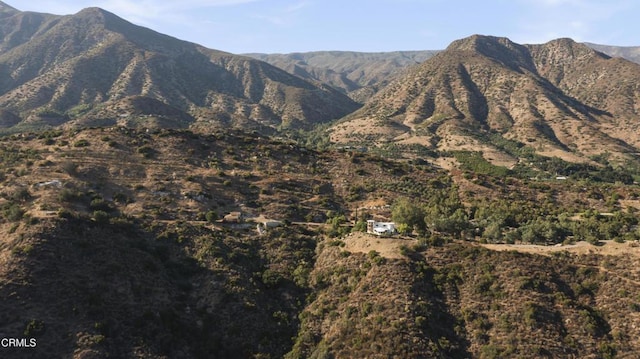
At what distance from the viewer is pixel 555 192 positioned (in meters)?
82.6

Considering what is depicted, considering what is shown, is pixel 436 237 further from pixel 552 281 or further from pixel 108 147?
pixel 108 147

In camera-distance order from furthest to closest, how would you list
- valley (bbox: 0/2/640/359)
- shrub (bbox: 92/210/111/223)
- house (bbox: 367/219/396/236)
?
1. house (bbox: 367/219/396/236)
2. shrub (bbox: 92/210/111/223)
3. valley (bbox: 0/2/640/359)

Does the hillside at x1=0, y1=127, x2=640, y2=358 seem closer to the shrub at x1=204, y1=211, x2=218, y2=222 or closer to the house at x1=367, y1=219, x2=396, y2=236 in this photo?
the shrub at x1=204, y1=211, x2=218, y2=222

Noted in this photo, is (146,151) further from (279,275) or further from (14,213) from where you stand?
(279,275)

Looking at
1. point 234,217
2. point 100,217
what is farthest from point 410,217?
point 100,217

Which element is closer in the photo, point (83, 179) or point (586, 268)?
A: point (586, 268)

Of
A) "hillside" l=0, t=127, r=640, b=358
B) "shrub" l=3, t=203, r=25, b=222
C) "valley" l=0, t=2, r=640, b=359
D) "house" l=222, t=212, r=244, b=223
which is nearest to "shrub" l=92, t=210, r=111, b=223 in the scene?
"valley" l=0, t=2, r=640, b=359

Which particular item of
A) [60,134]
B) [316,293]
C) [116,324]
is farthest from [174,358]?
[60,134]

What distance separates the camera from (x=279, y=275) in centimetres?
5134

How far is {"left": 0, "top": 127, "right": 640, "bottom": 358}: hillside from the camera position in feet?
127

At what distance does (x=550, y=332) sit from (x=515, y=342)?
147 inches

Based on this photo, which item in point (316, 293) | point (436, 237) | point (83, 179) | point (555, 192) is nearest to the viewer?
point (316, 293)

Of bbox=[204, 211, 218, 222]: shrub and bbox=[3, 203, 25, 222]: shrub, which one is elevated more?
bbox=[3, 203, 25, 222]: shrub

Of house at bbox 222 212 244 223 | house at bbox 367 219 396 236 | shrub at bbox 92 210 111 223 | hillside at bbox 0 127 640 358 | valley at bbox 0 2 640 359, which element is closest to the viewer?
hillside at bbox 0 127 640 358
